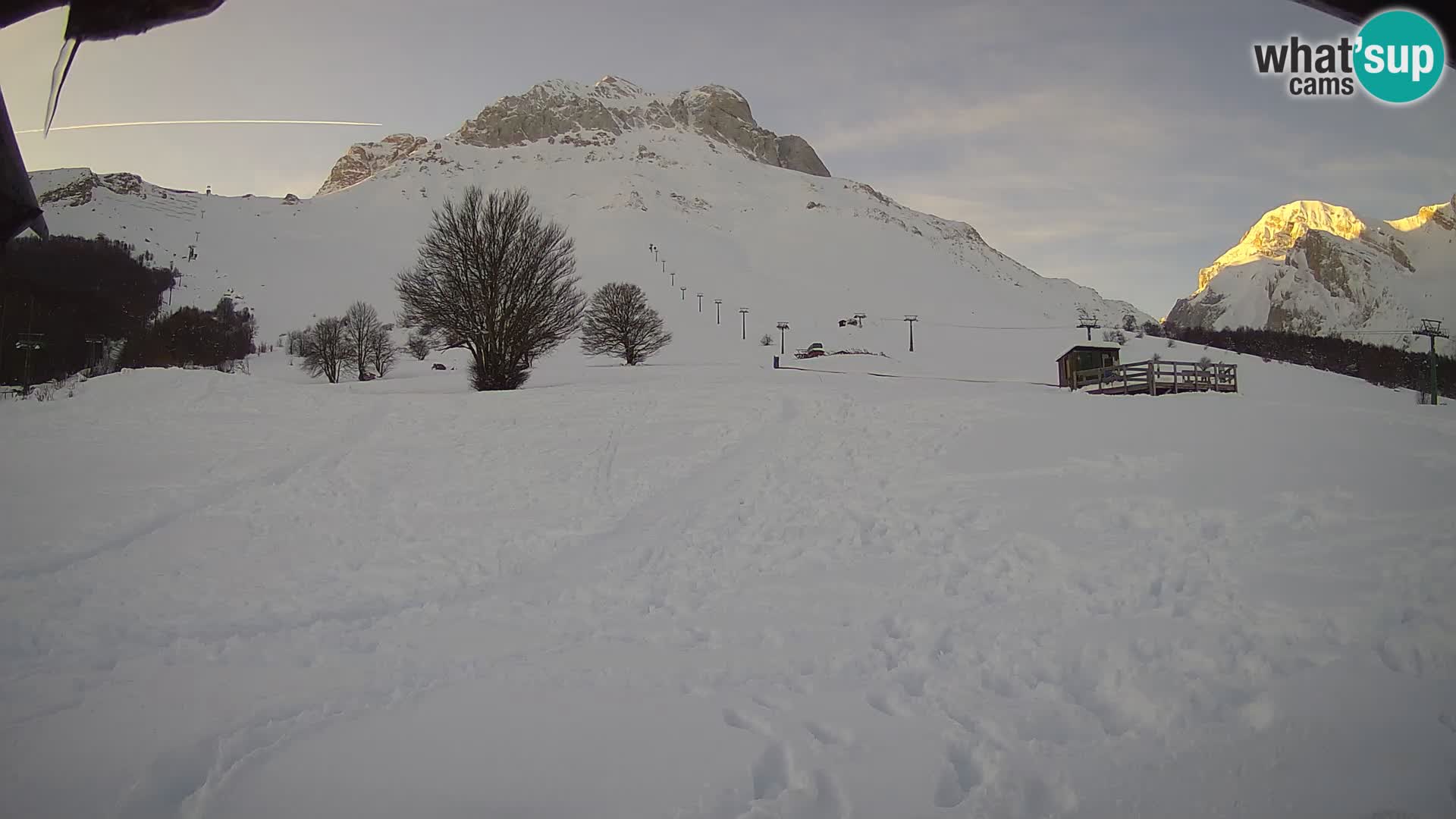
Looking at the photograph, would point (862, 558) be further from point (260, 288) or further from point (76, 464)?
point (260, 288)

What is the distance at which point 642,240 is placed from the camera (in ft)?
454

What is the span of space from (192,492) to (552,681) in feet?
38.6

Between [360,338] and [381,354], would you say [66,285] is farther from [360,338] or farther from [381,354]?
[381,354]

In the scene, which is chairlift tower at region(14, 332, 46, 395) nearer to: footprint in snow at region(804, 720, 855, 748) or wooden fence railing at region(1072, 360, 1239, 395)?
footprint in snow at region(804, 720, 855, 748)

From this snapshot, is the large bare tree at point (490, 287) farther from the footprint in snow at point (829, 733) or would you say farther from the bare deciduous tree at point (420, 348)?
the bare deciduous tree at point (420, 348)

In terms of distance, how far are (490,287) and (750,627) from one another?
2502 centimetres

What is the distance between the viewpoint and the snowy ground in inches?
192

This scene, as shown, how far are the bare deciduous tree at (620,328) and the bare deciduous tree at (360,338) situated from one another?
2137cm

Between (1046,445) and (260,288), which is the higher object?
(260,288)

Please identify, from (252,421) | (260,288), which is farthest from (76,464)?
(260,288)

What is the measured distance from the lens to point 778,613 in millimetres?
8523

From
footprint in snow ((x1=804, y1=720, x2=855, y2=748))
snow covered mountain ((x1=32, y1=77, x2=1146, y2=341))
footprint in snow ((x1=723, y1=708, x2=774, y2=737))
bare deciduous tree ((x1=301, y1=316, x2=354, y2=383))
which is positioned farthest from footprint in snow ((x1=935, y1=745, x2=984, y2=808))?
snow covered mountain ((x1=32, y1=77, x2=1146, y2=341))

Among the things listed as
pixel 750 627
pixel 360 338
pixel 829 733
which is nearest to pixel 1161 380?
pixel 750 627

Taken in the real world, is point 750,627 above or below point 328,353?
below
